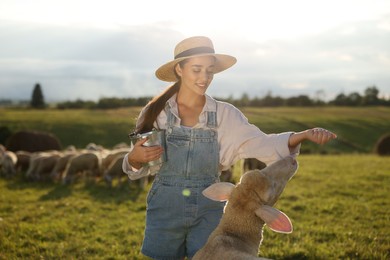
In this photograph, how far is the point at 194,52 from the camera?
4.11 m

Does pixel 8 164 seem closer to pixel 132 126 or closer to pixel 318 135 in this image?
pixel 318 135

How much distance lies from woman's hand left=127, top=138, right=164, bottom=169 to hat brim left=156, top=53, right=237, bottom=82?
2.85 ft

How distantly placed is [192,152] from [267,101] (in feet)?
253

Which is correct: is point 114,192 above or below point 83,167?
below

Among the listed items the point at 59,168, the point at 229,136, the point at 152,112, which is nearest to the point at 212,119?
the point at 229,136

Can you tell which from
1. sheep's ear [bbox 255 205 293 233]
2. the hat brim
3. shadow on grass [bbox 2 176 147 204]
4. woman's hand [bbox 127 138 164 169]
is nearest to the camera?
sheep's ear [bbox 255 205 293 233]

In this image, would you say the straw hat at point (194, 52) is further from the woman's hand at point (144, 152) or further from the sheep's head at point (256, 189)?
the sheep's head at point (256, 189)

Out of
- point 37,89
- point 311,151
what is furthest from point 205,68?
point 37,89

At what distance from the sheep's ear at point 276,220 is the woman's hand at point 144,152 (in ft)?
3.78

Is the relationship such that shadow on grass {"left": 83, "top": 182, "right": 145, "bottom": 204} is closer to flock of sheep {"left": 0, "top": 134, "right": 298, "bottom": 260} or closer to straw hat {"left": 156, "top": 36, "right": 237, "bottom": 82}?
straw hat {"left": 156, "top": 36, "right": 237, "bottom": 82}

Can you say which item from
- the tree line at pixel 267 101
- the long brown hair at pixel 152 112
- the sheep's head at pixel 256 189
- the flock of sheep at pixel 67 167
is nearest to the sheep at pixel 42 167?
the flock of sheep at pixel 67 167

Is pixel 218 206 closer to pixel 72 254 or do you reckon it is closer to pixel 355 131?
pixel 72 254

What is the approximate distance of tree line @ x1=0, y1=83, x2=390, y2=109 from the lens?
6535 centimetres

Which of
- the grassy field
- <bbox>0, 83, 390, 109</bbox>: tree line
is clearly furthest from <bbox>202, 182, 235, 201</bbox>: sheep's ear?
<bbox>0, 83, 390, 109</bbox>: tree line
